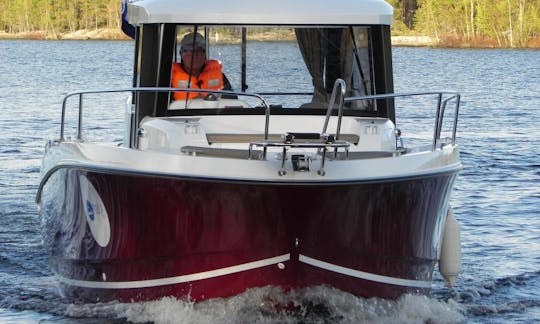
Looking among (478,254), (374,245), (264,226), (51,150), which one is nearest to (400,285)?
(374,245)

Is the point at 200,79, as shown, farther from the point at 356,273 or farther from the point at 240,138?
the point at 356,273

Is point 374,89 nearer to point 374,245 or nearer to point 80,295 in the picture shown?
point 374,245

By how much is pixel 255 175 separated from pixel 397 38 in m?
106

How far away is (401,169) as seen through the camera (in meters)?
8.38

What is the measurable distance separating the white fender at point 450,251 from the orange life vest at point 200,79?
7.45 ft

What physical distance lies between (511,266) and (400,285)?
3934 mm

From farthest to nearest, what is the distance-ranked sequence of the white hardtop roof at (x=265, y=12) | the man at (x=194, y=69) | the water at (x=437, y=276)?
the man at (x=194, y=69)
the white hardtop roof at (x=265, y=12)
the water at (x=437, y=276)

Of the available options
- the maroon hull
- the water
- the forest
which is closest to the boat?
the maroon hull

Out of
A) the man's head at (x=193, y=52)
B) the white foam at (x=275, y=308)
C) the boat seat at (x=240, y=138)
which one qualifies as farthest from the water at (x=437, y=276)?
the man's head at (x=193, y=52)

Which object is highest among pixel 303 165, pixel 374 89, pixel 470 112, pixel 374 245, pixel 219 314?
pixel 470 112

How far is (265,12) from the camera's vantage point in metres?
9.65

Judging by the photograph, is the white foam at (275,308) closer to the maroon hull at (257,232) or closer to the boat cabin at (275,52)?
the maroon hull at (257,232)

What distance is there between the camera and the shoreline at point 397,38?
352ft

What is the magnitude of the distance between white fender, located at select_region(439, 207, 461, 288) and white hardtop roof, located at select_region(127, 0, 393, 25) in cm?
183
